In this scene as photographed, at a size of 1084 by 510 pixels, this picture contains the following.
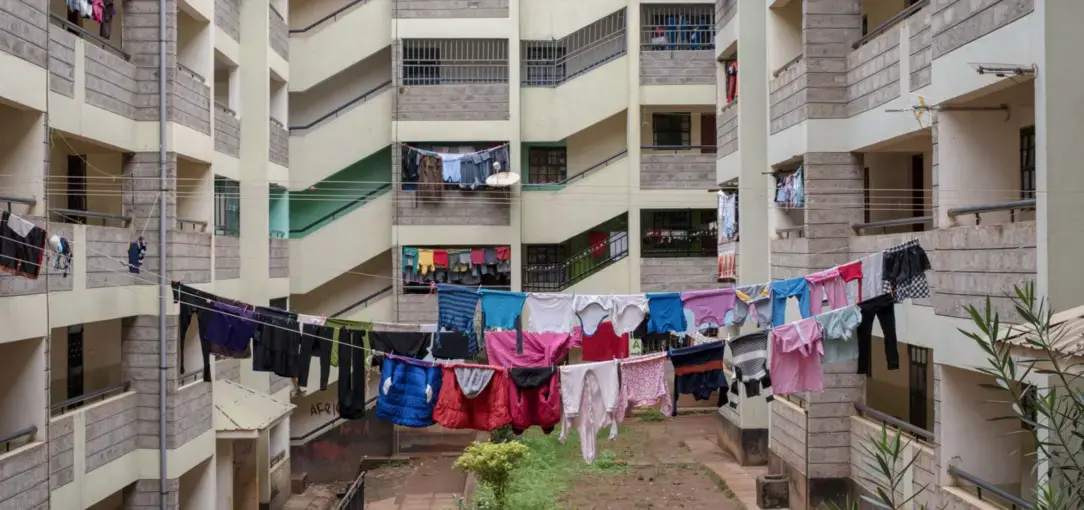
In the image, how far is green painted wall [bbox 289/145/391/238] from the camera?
27125 millimetres

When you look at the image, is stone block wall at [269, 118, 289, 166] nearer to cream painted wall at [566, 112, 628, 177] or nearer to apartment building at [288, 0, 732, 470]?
apartment building at [288, 0, 732, 470]

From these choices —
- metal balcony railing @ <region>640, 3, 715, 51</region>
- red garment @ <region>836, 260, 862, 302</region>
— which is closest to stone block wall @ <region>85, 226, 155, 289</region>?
red garment @ <region>836, 260, 862, 302</region>

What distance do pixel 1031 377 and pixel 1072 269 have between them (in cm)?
114

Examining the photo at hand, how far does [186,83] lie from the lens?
53.9ft

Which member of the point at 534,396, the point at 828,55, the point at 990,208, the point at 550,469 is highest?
the point at 828,55

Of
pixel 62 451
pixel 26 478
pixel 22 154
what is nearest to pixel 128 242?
pixel 22 154

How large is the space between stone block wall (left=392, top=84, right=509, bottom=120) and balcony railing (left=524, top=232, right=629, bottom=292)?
4.55 m

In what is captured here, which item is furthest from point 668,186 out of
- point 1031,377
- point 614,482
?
point 1031,377

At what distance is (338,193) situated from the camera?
2741 centimetres

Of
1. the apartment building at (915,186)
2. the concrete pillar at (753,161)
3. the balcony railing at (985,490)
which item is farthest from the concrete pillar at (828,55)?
the balcony railing at (985,490)

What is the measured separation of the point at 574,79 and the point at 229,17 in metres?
10.3

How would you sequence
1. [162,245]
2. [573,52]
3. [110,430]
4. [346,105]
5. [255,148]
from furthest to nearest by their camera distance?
A: [573,52] < [346,105] < [255,148] < [162,245] < [110,430]

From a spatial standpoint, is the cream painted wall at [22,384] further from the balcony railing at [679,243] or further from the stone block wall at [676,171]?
the balcony railing at [679,243]

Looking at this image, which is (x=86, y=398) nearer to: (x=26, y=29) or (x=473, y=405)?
(x=26, y=29)
